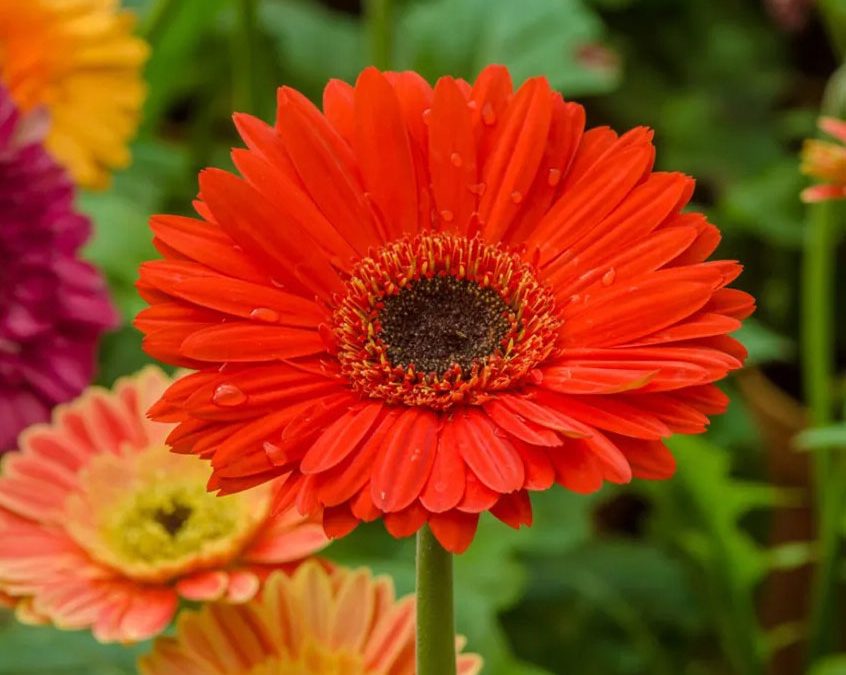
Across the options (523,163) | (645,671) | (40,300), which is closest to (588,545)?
(645,671)

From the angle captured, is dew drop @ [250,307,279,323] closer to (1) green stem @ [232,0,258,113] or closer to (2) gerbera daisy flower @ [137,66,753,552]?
(2) gerbera daisy flower @ [137,66,753,552]

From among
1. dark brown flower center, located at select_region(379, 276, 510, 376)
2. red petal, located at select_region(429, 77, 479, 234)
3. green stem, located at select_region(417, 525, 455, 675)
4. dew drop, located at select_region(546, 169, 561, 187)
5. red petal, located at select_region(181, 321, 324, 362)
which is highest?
red petal, located at select_region(429, 77, 479, 234)

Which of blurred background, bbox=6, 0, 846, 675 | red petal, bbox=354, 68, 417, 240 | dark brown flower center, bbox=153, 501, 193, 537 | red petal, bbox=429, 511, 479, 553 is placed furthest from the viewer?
blurred background, bbox=6, 0, 846, 675

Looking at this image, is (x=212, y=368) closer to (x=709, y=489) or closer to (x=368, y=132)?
(x=368, y=132)

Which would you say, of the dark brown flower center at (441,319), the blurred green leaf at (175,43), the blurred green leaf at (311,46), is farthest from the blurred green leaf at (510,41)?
the dark brown flower center at (441,319)

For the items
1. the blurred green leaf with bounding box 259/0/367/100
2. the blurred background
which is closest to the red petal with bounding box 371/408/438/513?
the blurred background

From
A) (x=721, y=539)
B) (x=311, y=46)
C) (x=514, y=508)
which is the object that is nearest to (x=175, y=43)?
(x=311, y=46)

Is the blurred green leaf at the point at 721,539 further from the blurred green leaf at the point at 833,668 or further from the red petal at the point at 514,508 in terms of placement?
the red petal at the point at 514,508
